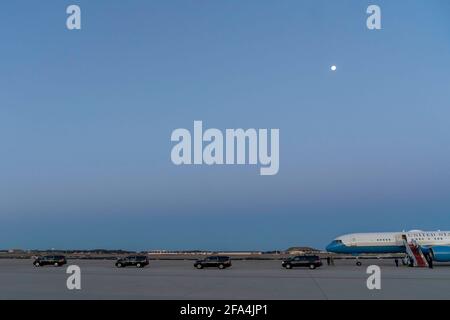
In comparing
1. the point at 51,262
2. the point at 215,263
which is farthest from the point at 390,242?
the point at 51,262

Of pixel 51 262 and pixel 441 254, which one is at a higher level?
pixel 441 254

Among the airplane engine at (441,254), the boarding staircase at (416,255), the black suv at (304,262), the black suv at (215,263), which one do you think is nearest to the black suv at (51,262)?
the black suv at (215,263)

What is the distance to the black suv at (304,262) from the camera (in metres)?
48.0

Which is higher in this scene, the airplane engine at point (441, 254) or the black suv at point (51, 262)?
the airplane engine at point (441, 254)

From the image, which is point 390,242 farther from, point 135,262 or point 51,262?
point 51,262

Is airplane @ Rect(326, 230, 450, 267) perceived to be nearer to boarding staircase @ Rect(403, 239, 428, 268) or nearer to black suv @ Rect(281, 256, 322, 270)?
boarding staircase @ Rect(403, 239, 428, 268)

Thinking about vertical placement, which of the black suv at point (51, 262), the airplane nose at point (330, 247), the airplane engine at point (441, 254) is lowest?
the black suv at point (51, 262)

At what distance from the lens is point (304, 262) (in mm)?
48656

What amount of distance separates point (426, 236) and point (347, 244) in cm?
1066

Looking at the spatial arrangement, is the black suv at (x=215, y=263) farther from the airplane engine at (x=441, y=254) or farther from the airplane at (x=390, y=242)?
the airplane engine at (x=441, y=254)
